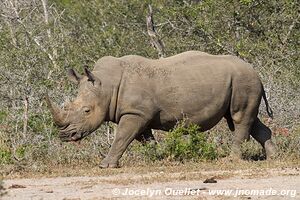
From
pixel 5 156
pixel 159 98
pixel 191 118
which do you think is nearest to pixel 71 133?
pixel 5 156

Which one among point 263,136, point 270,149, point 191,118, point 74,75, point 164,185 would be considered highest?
point 74,75

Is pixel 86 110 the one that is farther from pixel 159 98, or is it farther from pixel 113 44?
pixel 113 44

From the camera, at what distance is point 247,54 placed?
1939 centimetres

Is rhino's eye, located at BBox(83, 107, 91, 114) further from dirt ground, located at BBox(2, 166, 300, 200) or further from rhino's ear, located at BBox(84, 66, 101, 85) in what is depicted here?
dirt ground, located at BBox(2, 166, 300, 200)

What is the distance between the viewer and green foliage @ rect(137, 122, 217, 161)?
46.0ft

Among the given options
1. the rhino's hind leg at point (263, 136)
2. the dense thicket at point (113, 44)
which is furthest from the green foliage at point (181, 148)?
the dense thicket at point (113, 44)

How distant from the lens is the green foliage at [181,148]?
14016mm

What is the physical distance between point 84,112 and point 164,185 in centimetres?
331

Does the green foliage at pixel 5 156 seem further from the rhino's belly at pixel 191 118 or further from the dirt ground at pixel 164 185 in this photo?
the rhino's belly at pixel 191 118

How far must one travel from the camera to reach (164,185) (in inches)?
442

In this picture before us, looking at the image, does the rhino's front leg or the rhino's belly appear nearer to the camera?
the rhino's front leg

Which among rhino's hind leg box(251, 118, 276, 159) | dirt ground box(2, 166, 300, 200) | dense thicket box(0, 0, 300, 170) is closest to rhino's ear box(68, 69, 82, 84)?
dense thicket box(0, 0, 300, 170)

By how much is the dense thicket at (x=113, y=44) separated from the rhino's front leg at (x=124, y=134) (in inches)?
46.7

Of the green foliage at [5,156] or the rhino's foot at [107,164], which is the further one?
the green foliage at [5,156]
